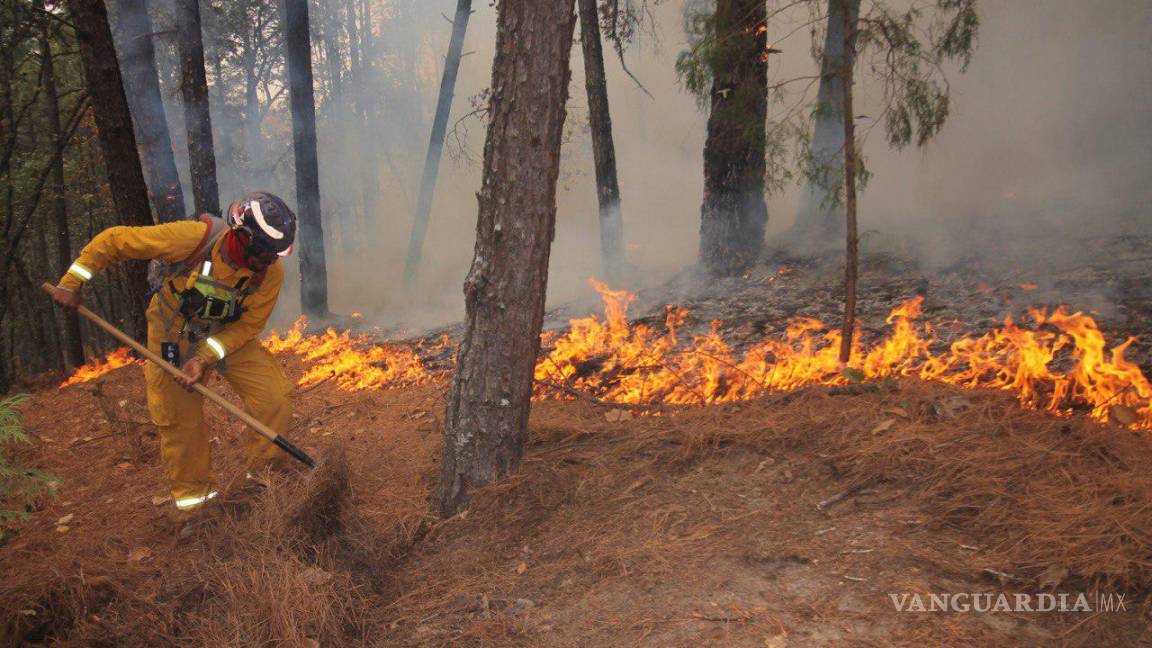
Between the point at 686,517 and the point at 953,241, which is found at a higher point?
the point at 953,241

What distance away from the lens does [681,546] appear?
10.9 feet

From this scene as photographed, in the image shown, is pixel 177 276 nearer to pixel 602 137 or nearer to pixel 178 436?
pixel 178 436

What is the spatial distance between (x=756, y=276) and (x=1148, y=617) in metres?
7.10

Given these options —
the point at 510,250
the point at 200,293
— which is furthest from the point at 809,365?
the point at 200,293

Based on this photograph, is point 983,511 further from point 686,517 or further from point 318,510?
point 318,510

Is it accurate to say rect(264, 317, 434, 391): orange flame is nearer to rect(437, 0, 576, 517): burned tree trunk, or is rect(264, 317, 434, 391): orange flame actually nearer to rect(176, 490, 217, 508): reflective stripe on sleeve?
rect(176, 490, 217, 508): reflective stripe on sleeve

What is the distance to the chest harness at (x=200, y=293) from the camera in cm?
434

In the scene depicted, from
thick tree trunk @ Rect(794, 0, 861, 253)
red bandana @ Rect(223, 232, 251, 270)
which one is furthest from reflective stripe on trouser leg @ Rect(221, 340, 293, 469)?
thick tree trunk @ Rect(794, 0, 861, 253)

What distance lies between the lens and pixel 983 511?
3.09 m

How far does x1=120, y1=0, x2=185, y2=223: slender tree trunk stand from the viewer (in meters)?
10.3

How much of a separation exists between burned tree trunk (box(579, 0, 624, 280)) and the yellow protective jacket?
299 inches

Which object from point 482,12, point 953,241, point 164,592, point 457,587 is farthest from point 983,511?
point 482,12

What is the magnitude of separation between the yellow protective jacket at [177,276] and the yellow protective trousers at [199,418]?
174 millimetres

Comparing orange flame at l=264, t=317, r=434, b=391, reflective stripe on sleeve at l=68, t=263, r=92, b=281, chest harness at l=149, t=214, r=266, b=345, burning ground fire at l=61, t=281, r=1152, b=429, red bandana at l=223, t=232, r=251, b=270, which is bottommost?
orange flame at l=264, t=317, r=434, b=391
